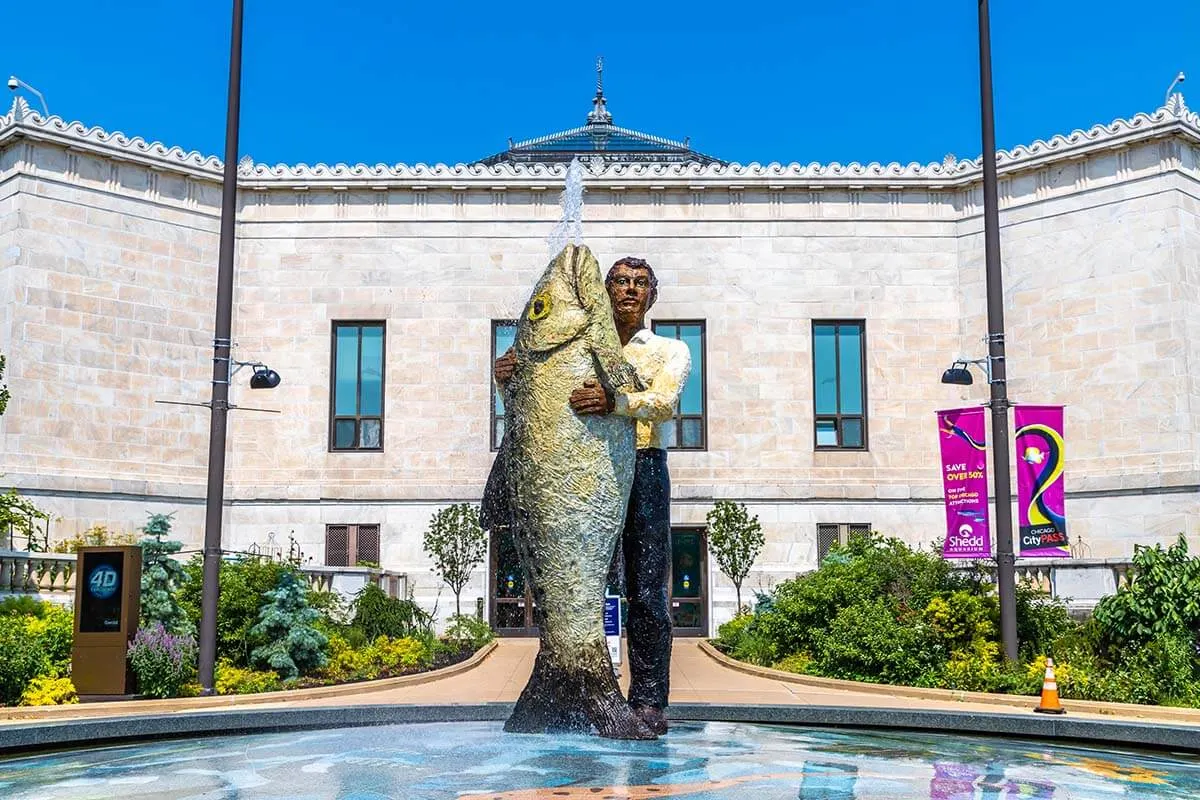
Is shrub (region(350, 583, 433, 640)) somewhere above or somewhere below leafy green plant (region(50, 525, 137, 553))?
below

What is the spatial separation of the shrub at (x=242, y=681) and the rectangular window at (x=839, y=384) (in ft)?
52.0

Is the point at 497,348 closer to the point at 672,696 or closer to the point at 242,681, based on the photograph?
the point at 242,681

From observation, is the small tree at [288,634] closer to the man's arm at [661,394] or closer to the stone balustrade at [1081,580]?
the stone balustrade at [1081,580]

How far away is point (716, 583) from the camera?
28219mm

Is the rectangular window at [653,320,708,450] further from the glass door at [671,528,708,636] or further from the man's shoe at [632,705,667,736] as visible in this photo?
the man's shoe at [632,705,667,736]

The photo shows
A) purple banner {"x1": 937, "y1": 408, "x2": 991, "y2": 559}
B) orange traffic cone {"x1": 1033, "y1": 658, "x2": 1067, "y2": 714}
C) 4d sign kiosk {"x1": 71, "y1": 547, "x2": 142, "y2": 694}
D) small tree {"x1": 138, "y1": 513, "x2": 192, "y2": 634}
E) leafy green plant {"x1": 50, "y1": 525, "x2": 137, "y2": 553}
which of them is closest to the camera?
orange traffic cone {"x1": 1033, "y1": 658, "x2": 1067, "y2": 714}

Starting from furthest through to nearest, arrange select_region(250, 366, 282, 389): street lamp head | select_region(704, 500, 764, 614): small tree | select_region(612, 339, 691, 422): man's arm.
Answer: select_region(704, 500, 764, 614): small tree, select_region(250, 366, 282, 389): street lamp head, select_region(612, 339, 691, 422): man's arm

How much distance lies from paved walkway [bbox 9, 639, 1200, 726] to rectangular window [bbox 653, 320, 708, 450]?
8.59m

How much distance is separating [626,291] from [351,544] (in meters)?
21.5

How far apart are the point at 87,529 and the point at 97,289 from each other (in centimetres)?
526

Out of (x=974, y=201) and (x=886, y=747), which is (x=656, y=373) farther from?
(x=974, y=201)

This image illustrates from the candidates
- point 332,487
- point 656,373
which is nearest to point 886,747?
point 656,373

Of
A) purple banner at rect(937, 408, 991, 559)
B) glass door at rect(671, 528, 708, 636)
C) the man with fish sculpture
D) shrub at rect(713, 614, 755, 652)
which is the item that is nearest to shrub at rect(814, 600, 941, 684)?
shrub at rect(713, 614, 755, 652)

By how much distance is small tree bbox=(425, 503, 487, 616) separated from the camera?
2661cm
